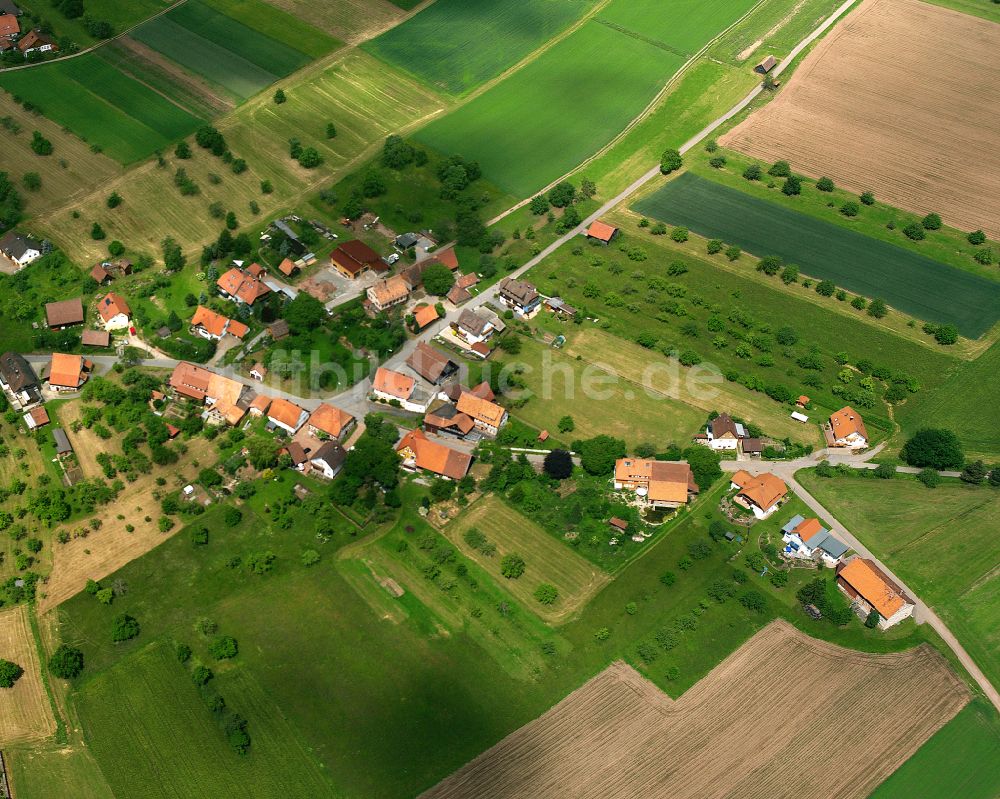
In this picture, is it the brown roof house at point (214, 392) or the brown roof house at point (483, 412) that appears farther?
the brown roof house at point (214, 392)

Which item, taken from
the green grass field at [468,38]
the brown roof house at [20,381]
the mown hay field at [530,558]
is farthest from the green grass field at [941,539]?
the green grass field at [468,38]

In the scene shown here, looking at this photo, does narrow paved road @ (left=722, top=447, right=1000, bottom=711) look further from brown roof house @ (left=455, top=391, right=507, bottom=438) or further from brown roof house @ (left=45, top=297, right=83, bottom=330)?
brown roof house @ (left=45, top=297, right=83, bottom=330)

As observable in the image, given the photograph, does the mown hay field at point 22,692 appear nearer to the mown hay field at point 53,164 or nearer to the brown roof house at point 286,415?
the brown roof house at point 286,415

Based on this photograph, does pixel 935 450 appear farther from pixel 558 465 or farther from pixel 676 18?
pixel 676 18

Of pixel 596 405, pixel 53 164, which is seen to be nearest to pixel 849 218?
pixel 596 405

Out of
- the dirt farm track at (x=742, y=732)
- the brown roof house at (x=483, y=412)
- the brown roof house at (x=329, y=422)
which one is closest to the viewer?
the dirt farm track at (x=742, y=732)

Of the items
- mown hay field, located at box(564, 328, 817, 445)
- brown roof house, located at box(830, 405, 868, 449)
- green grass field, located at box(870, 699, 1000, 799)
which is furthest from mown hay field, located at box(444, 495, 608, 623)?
brown roof house, located at box(830, 405, 868, 449)
